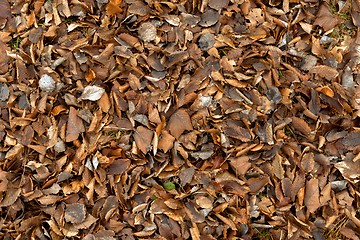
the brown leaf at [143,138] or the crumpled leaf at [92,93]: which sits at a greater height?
the crumpled leaf at [92,93]

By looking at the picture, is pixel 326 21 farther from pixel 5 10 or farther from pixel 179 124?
pixel 5 10

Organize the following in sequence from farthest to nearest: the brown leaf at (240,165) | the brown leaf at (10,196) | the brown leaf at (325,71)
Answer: the brown leaf at (325,71) → the brown leaf at (240,165) → the brown leaf at (10,196)

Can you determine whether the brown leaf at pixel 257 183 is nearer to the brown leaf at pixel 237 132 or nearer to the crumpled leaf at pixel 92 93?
the brown leaf at pixel 237 132

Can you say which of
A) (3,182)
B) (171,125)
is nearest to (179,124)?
(171,125)

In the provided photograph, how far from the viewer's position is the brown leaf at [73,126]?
2127 millimetres

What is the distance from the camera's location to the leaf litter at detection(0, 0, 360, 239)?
2125mm

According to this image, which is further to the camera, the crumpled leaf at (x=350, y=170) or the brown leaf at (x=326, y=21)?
the brown leaf at (x=326, y=21)

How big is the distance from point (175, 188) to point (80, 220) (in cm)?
43

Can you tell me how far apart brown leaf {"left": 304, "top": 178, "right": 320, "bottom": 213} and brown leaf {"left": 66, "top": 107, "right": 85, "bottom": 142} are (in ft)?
3.43

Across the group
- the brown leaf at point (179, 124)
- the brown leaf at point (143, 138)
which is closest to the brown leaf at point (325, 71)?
the brown leaf at point (179, 124)

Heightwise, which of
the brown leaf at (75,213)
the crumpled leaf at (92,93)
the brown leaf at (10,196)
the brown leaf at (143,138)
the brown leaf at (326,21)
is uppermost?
the brown leaf at (326,21)

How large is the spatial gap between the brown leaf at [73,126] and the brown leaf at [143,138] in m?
0.24

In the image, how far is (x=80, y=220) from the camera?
82.4 inches

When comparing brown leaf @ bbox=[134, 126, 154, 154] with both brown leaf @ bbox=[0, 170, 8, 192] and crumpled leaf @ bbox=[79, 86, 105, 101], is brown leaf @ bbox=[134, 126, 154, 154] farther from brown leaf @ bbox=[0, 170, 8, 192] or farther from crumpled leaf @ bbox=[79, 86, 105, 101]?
brown leaf @ bbox=[0, 170, 8, 192]
